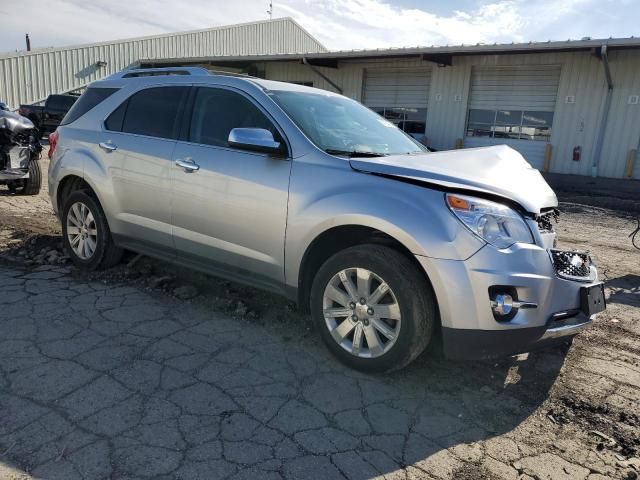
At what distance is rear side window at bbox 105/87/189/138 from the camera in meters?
4.32

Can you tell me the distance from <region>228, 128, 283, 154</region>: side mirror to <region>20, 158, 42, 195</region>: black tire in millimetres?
6970

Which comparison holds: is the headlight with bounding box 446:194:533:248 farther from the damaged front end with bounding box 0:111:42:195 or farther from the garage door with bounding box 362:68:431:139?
the garage door with bounding box 362:68:431:139

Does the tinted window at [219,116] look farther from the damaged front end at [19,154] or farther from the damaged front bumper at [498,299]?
the damaged front end at [19,154]

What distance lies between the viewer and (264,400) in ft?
9.83

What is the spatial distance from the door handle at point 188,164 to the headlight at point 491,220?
2011 millimetres

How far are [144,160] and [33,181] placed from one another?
19.3 ft

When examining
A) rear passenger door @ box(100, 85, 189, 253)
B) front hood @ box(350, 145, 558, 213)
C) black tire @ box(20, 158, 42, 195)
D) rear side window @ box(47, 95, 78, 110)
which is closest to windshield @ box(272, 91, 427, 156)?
front hood @ box(350, 145, 558, 213)

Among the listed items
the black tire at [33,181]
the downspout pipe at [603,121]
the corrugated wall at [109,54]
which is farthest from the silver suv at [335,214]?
the corrugated wall at [109,54]

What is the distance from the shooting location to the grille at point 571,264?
307 centimetres

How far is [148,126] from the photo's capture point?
4.46 m

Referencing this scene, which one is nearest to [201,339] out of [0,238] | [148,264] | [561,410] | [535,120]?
[148,264]

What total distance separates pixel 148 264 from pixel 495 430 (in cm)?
373

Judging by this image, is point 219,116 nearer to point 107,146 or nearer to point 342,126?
point 342,126

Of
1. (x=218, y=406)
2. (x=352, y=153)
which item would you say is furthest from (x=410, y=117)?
(x=218, y=406)
